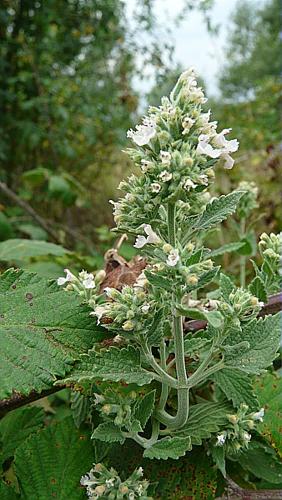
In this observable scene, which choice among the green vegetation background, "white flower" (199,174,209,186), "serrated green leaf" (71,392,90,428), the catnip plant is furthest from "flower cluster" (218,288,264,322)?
the green vegetation background

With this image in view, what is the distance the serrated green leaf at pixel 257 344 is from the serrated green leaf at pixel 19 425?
0.31 metres

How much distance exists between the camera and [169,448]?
1.86 ft

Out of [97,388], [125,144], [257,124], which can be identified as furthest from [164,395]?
[257,124]

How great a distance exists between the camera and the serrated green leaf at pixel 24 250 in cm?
104

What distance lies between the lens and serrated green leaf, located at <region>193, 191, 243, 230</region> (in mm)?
582

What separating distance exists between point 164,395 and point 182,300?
4.4 inches

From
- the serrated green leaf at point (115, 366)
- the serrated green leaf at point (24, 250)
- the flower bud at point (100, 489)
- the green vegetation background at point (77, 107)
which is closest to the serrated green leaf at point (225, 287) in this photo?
the serrated green leaf at point (115, 366)

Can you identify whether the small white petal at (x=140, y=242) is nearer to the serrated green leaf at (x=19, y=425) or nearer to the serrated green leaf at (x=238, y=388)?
Answer: the serrated green leaf at (x=238, y=388)

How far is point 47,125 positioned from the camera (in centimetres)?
247

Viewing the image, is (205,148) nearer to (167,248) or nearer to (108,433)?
(167,248)

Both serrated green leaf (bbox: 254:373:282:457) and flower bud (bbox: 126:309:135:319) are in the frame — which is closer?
flower bud (bbox: 126:309:135:319)

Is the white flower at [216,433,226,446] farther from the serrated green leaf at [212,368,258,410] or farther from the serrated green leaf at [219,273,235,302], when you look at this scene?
the serrated green leaf at [219,273,235,302]

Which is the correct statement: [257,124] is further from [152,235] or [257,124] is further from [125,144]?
[152,235]

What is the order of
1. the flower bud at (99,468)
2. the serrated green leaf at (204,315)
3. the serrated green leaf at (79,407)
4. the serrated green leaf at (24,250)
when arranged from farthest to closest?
the serrated green leaf at (24,250)
the serrated green leaf at (79,407)
the flower bud at (99,468)
the serrated green leaf at (204,315)
